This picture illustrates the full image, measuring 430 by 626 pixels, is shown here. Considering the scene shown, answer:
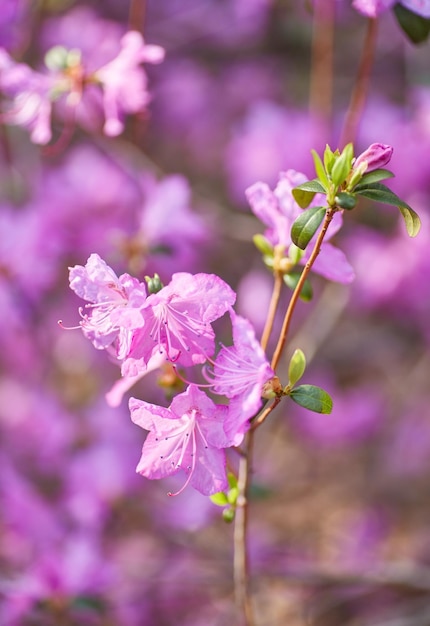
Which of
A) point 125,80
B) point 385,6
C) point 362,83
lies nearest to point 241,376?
point 385,6

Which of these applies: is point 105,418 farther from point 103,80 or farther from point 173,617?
point 103,80

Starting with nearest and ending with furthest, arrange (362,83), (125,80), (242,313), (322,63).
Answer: (125,80) → (362,83) → (322,63) → (242,313)

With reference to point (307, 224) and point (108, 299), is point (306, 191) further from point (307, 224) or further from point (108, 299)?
point (108, 299)

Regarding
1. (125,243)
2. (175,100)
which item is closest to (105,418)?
(125,243)

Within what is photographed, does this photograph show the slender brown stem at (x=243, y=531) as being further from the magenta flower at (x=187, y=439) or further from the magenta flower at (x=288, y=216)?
the magenta flower at (x=288, y=216)

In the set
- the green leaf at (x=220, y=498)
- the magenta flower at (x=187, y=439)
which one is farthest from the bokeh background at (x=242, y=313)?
the magenta flower at (x=187, y=439)

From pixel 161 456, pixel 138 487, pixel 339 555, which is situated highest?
pixel 161 456

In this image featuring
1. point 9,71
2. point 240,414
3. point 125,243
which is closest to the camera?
point 240,414
